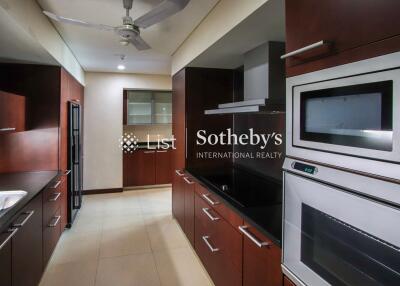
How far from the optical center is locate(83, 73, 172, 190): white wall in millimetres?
5438

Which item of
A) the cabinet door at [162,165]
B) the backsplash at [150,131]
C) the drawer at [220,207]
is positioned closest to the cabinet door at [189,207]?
the drawer at [220,207]

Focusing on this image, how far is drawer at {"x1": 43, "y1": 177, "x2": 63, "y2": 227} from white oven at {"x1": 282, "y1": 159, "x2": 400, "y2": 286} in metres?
2.26

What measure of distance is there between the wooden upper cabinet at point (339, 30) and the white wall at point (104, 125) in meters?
4.73

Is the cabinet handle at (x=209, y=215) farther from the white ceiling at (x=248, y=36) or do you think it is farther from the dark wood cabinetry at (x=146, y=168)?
the dark wood cabinetry at (x=146, y=168)

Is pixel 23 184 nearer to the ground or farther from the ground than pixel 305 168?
nearer to the ground

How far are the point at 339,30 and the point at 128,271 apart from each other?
8.81 feet

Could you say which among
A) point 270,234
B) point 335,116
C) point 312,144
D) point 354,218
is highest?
point 335,116

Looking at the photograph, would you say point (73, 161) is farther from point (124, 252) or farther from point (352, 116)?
point (352, 116)

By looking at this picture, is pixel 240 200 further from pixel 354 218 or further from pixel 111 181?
pixel 111 181

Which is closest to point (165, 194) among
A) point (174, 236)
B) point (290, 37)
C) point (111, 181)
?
point (111, 181)

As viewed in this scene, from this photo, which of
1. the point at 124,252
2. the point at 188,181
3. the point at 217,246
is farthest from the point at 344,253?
the point at 124,252

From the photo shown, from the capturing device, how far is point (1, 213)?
1.77 meters

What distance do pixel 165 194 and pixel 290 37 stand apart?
4.69 meters

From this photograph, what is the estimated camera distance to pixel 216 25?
7.54ft
